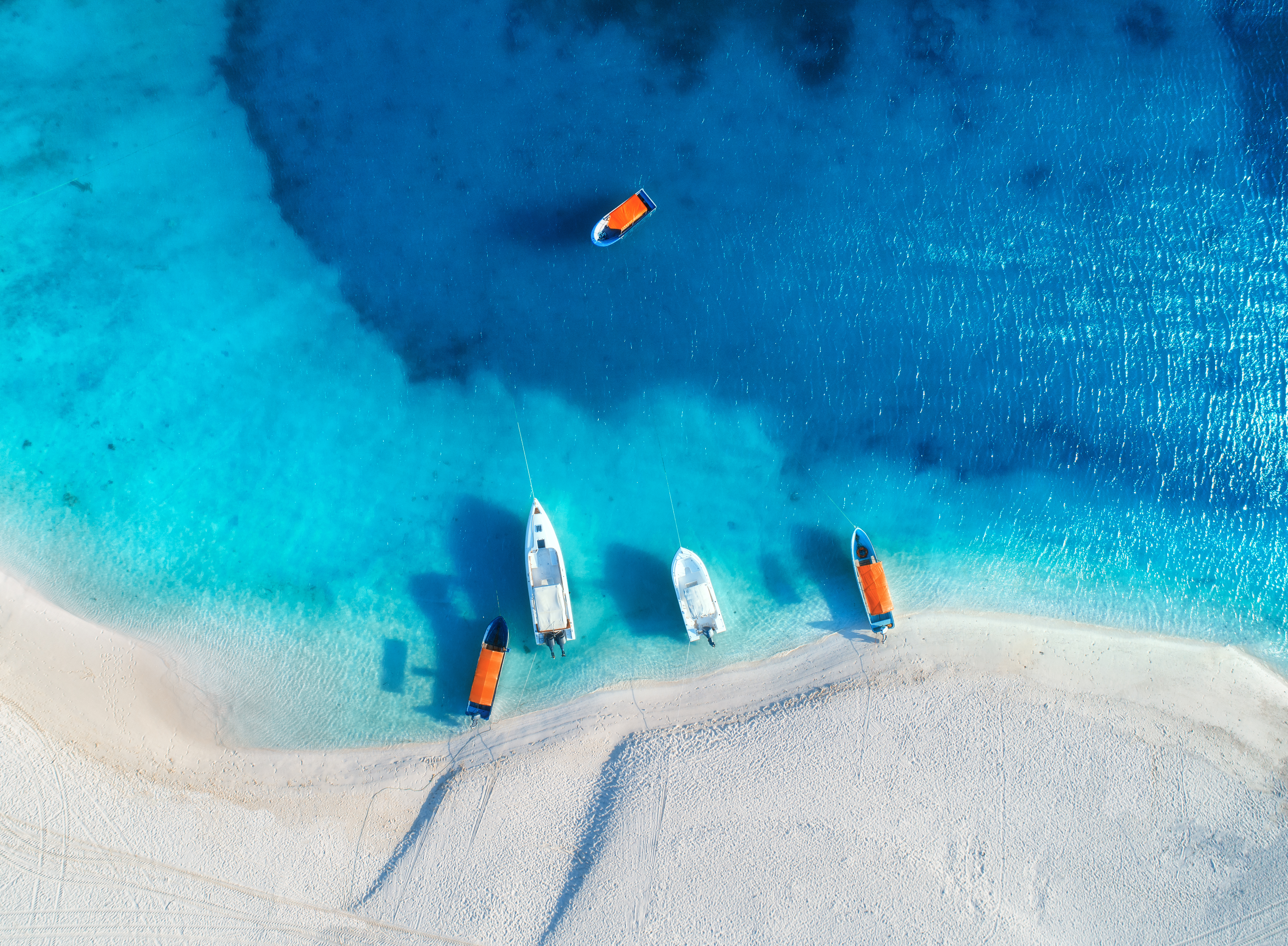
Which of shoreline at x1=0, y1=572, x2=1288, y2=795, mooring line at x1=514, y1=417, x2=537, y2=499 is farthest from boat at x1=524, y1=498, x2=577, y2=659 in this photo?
shoreline at x1=0, y1=572, x2=1288, y2=795

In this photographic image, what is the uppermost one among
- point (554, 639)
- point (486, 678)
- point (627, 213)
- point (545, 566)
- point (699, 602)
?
point (627, 213)

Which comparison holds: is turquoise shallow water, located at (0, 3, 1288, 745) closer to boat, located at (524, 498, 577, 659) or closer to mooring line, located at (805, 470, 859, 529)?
mooring line, located at (805, 470, 859, 529)

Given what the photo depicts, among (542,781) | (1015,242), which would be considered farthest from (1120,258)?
(542,781)

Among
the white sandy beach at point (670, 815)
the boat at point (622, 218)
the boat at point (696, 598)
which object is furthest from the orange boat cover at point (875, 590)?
the boat at point (622, 218)

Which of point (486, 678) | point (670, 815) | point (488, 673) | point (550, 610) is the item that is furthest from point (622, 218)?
point (670, 815)

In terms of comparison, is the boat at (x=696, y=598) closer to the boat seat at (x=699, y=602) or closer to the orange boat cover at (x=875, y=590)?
the boat seat at (x=699, y=602)

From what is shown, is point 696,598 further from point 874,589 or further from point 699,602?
point 874,589

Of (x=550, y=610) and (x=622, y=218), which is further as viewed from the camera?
(x=622, y=218)
